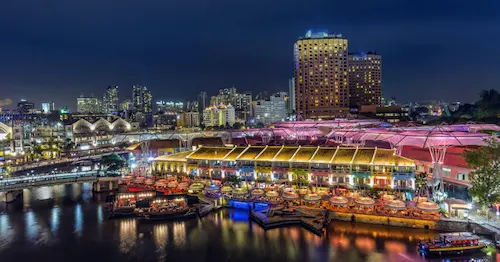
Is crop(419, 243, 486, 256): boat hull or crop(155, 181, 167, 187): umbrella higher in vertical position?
crop(155, 181, 167, 187): umbrella

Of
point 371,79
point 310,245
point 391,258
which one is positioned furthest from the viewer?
point 371,79

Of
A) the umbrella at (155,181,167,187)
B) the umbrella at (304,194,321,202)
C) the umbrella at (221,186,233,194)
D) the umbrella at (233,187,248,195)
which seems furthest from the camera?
the umbrella at (155,181,167,187)

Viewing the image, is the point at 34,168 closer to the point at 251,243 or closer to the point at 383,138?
the point at 251,243

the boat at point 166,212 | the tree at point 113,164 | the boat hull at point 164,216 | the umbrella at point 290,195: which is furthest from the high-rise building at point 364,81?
the boat hull at point 164,216

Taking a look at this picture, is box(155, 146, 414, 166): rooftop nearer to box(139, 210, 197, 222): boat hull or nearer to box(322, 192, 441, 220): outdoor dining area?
box(322, 192, 441, 220): outdoor dining area

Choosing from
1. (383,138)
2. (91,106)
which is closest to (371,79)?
(383,138)

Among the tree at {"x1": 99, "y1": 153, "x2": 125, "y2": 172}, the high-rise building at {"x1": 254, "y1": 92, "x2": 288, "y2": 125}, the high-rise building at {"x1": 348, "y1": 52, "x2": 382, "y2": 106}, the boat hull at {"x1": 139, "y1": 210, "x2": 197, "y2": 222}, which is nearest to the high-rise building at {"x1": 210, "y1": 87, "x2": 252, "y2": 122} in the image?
the high-rise building at {"x1": 254, "y1": 92, "x2": 288, "y2": 125}
